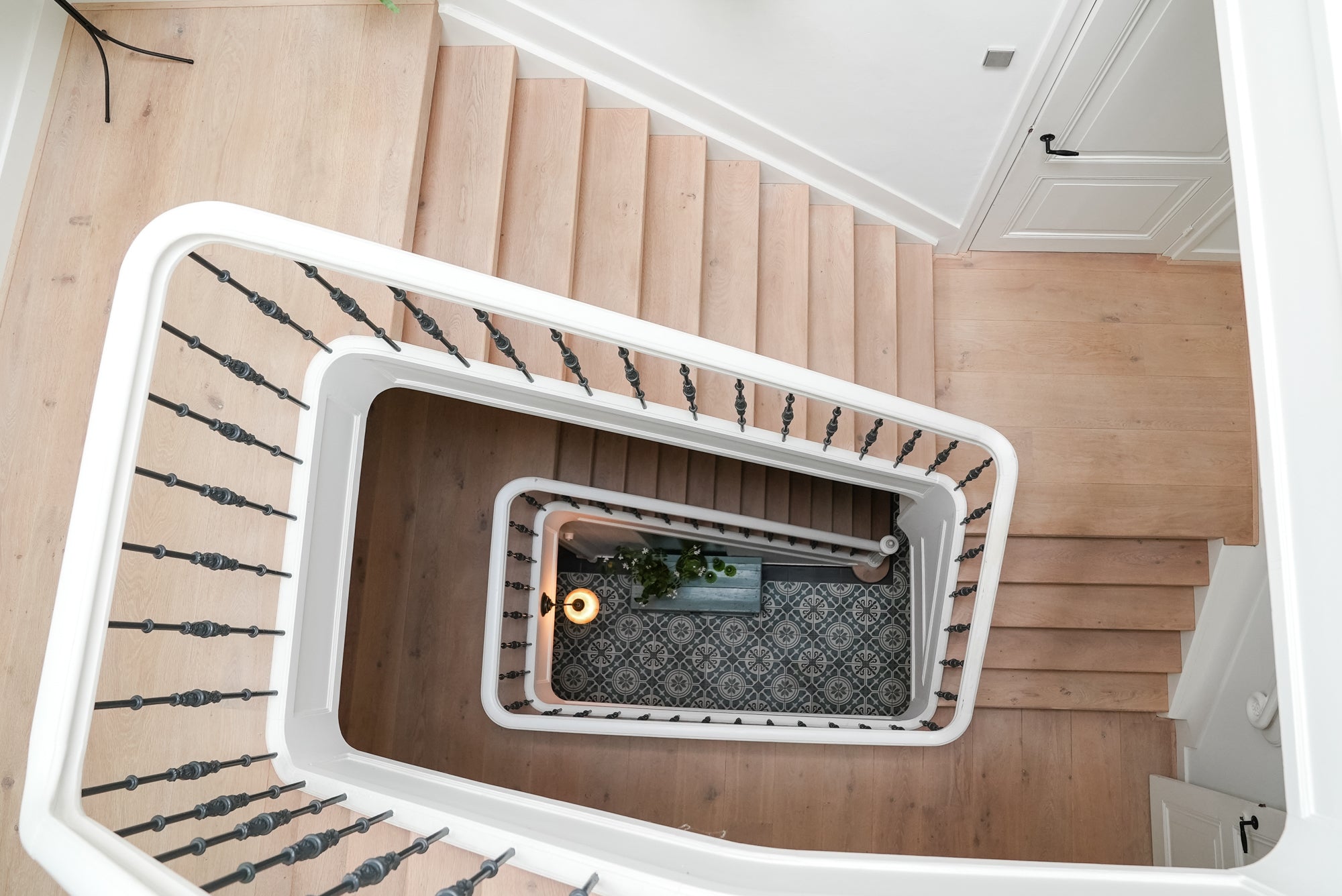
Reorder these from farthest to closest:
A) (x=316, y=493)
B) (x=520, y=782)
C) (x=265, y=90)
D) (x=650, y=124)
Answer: (x=520, y=782)
(x=650, y=124)
(x=265, y=90)
(x=316, y=493)

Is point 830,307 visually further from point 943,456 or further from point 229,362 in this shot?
point 229,362

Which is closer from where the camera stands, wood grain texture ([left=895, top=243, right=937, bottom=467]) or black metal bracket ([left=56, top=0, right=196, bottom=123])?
black metal bracket ([left=56, top=0, right=196, bottom=123])

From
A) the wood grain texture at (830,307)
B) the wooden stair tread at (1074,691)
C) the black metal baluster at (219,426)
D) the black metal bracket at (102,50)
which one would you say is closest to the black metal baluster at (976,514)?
the wood grain texture at (830,307)

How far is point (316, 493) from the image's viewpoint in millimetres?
2387

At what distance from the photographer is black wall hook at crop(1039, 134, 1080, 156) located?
3.18m

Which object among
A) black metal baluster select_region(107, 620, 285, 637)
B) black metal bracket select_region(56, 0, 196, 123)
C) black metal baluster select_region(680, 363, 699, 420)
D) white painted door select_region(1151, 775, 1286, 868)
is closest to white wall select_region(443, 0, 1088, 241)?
black metal bracket select_region(56, 0, 196, 123)

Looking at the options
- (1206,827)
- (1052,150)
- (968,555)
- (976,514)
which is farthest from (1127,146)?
(1206,827)

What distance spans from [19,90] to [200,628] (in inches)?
88.1

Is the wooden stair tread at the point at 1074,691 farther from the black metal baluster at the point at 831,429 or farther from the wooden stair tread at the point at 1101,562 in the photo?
the black metal baluster at the point at 831,429

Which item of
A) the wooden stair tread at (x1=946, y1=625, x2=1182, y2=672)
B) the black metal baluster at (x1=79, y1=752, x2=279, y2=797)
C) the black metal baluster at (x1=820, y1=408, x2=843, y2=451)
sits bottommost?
the black metal baluster at (x1=79, y1=752, x2=279, y2=797)

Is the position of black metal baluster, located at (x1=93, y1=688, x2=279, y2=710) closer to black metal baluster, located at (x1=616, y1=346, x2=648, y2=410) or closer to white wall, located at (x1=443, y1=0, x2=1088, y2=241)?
black metal baluster, located at (x1=616, y1=346, x2=648, y2=410)

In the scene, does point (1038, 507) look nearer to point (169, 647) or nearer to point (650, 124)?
point (650, 124)

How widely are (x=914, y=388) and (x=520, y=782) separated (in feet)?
9.11

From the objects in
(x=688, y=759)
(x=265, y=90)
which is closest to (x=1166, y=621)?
(x=688, y=759)
